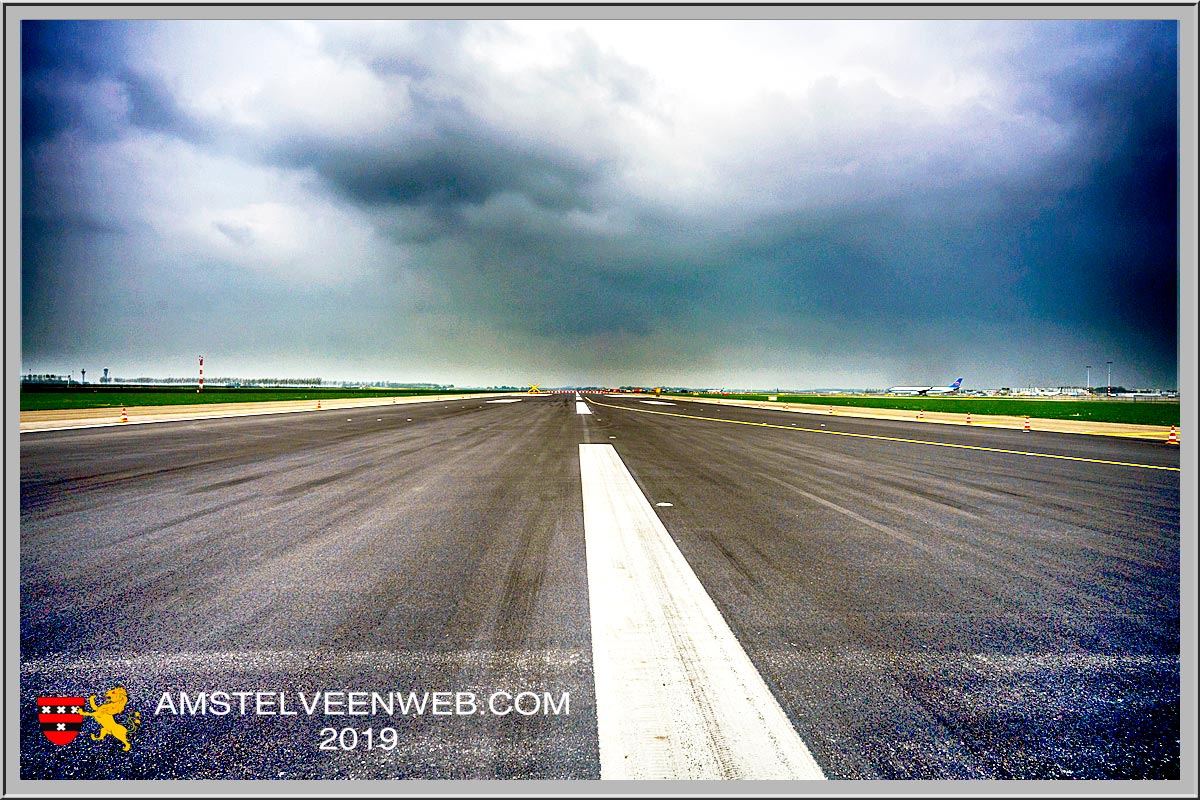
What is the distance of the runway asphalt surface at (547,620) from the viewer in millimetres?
2047

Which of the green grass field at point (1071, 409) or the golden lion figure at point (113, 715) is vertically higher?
the green grass field at point (1071, 409)

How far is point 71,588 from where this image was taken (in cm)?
371

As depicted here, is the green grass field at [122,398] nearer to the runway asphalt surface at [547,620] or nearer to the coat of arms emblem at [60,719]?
the runway asphalt surface at [547,620]

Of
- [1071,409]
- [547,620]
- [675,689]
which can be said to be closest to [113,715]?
[547,620]

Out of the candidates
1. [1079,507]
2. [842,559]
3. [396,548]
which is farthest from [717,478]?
[396,548]

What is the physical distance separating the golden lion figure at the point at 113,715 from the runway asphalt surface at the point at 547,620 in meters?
0.04

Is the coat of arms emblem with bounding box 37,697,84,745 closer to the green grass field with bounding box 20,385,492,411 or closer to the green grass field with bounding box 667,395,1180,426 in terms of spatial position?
the green grass field with bounding box 667,395,1180,426

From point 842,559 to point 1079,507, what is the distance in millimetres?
5021

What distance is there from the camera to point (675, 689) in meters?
2.41

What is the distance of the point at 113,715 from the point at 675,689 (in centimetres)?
258

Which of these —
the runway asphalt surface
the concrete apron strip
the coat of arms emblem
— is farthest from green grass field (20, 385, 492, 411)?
the concrete apron strip

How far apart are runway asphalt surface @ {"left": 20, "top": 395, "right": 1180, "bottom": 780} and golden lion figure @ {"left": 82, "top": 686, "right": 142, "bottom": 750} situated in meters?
0.04

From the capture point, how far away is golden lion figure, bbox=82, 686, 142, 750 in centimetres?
217

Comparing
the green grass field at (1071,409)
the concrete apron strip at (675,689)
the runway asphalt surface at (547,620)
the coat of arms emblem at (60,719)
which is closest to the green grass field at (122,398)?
the runway asphalt surface at (547,620)
